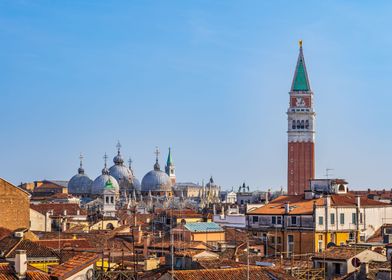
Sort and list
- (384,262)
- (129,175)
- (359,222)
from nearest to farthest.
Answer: (384,262) → (359,222) → (129,175)

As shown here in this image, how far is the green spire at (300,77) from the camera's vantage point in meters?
124

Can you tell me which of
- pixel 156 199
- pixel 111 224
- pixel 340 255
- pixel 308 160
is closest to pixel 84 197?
pixel 156 199

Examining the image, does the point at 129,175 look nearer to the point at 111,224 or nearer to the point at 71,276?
the point at 111,224

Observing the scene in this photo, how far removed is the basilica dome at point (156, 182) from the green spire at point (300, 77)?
3265cm

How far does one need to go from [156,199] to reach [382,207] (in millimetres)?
88914

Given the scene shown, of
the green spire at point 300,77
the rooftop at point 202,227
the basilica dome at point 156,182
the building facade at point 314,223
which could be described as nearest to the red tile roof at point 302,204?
the building facade at point 314,223

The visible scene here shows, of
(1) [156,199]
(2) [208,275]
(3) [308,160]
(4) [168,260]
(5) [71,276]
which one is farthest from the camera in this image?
(1) [156,199]

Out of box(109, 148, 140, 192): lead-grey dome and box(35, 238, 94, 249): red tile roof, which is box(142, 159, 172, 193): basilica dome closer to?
box(109, 148, 140, 192): lead-grey dome

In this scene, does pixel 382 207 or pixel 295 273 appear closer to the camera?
pixel 295 273

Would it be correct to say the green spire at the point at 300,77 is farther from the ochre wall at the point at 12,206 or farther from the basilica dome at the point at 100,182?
the ochre wall at the point at 12,206

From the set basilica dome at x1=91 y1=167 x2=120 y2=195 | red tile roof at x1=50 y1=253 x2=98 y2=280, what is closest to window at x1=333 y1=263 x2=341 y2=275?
red tile roof at x1=50 y1=253 x2=98 y2=280

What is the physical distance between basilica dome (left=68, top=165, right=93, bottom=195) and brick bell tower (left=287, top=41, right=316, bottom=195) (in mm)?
35334

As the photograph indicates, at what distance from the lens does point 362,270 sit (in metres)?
22.9

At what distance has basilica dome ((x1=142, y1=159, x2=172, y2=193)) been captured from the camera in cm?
14800
